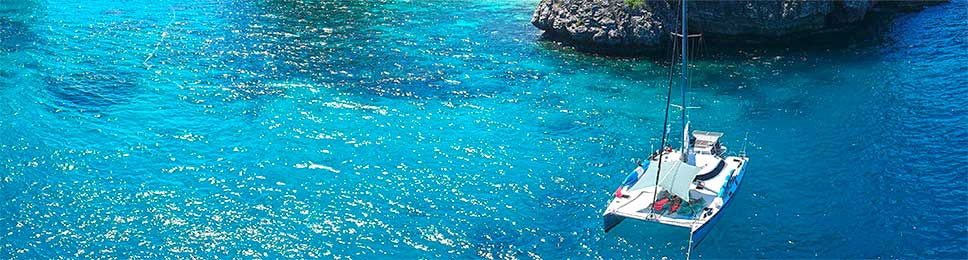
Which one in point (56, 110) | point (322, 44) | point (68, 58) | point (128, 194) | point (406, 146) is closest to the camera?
point (128, 194)

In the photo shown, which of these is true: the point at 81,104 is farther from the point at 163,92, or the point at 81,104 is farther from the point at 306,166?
the point at 306,166

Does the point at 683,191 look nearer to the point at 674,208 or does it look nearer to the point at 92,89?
the point at 674,208

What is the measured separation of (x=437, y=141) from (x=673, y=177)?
21.0 m

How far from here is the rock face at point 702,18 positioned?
8762 centimetres

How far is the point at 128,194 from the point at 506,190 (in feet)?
85.6

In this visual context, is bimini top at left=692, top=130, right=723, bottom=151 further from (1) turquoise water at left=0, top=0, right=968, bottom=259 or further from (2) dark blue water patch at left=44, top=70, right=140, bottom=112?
(2) dark blue water patch at left=44, top=70, right=140, bottom=112

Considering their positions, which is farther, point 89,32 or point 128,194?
point 89,32

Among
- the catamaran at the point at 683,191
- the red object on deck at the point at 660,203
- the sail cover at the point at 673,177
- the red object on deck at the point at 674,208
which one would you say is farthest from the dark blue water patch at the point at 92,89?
the red object on deck at the point at 674,208

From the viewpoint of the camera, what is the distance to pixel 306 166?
210 feet

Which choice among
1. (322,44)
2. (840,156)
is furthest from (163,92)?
(840,156)

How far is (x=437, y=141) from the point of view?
226 ft

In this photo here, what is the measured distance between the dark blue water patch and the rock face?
4444 centimetres

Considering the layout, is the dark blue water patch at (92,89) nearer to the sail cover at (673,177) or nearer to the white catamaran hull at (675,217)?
the white catamaran hull at (675,217)

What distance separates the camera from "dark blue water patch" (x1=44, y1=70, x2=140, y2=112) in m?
76.4
